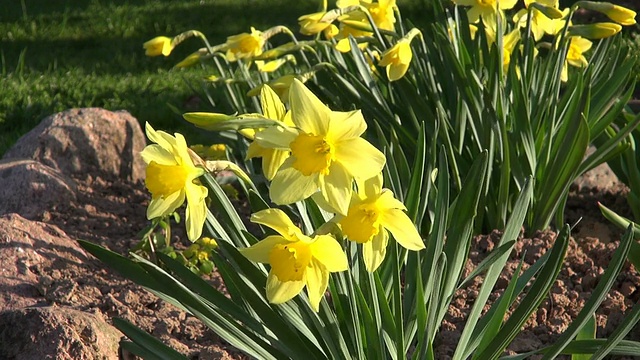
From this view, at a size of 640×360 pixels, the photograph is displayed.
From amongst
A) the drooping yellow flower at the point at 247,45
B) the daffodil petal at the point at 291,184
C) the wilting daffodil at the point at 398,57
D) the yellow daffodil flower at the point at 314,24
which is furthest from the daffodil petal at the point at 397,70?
the daffodil petal at the point at 291,184

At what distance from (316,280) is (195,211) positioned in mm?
267

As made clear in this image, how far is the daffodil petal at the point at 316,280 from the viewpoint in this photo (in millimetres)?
1689

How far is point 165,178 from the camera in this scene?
1.69 metres

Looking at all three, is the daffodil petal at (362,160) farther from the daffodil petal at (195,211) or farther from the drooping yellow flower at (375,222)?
the daffodil petal at (195,211)

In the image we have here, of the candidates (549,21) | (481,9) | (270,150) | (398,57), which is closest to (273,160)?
(270,150)

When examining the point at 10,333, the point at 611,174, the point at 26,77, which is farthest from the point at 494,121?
the point at 26,77

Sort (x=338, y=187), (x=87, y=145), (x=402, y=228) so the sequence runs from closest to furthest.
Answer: (x=338, y=187) < (x=402, y=228) < (x=87, y=145)

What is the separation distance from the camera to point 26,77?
5.28 m

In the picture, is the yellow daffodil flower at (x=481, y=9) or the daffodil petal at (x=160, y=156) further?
the yellow daffodil flower at (x=481, y=9)

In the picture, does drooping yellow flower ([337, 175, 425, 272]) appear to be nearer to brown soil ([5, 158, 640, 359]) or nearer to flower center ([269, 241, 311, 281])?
flower center ([269, 241, 311, 281])

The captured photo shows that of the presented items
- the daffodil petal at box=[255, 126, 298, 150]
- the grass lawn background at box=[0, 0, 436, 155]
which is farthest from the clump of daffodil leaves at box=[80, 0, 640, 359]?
the grass lawn background at box=[0, 0, 436, 155]

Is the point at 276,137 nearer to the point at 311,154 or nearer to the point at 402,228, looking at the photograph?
the point at 311,154

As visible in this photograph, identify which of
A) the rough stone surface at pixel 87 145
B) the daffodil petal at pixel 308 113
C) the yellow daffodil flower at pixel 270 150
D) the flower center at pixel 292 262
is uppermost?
the daffodil petal at pixel 308 113

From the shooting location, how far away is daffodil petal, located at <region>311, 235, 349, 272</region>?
1.66 m
